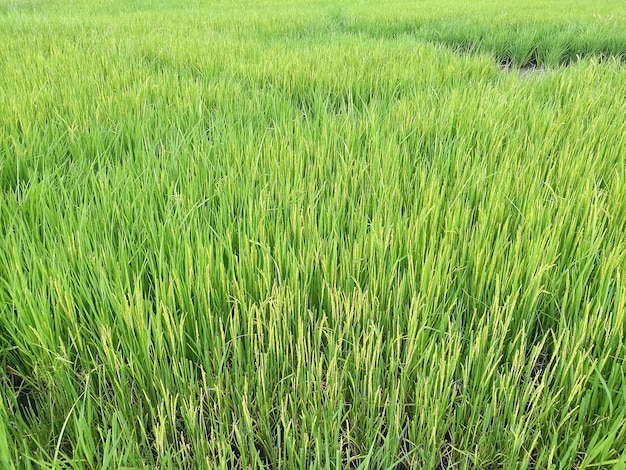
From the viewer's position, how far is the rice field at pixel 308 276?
0.52 metres

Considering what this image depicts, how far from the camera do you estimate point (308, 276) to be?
71cm

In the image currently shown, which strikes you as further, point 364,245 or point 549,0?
point 549,0

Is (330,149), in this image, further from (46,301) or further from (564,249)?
(46,301)

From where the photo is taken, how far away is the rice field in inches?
20.3

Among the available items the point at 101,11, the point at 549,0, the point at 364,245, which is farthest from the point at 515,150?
the point at 549,0

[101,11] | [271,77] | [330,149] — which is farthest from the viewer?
[101,11]

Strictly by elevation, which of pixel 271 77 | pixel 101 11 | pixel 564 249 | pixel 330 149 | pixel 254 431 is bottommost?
pixel 254 431

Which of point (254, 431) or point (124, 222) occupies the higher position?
point (124, 222)

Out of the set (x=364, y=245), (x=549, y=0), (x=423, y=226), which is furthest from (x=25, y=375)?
(x=549, y=0)

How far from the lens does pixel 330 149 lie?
1195mm

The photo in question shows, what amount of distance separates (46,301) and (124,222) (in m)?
0.27

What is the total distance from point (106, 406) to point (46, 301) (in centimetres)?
18

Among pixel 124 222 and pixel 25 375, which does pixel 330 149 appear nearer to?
pixel 124 222

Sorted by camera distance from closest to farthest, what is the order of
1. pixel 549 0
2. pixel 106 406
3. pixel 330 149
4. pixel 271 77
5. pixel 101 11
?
pixel 106 406 → pixel 330 149 → pixel 271 77 → pixel 101 11 → pixel 549 0
